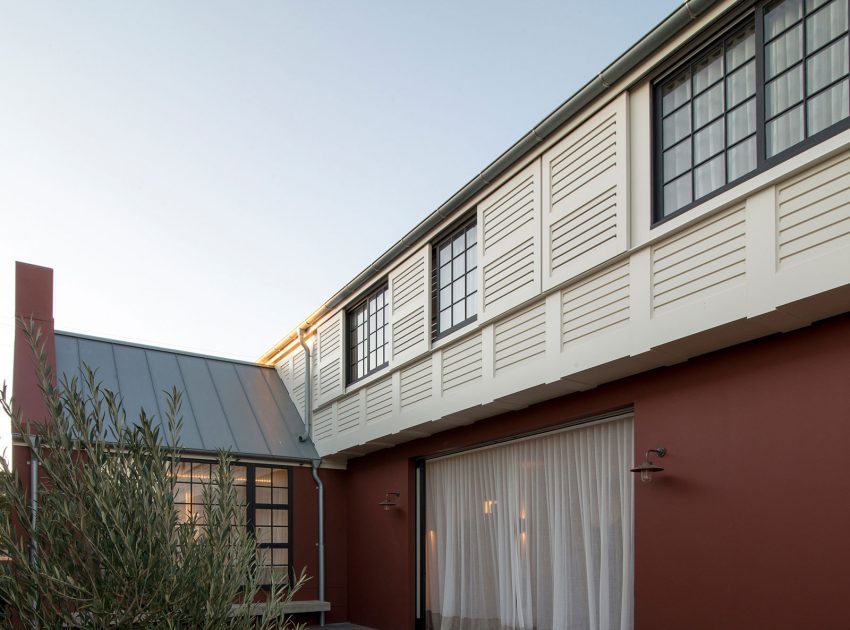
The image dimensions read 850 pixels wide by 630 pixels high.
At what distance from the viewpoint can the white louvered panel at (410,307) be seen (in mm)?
10781

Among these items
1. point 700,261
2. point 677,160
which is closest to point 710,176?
point 677,160

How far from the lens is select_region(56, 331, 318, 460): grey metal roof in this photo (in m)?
12.9

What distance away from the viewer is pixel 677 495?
701 centimetres

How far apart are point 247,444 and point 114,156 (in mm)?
4698

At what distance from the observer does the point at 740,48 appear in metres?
6.62

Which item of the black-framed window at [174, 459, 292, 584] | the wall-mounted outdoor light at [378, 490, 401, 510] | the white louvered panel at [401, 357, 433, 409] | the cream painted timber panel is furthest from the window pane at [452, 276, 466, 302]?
the black-framed window at [174, 459, 292, 584]

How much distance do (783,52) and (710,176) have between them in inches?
40.7

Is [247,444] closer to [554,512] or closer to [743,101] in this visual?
[554,512]

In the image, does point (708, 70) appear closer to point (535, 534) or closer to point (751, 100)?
point (751, 100)

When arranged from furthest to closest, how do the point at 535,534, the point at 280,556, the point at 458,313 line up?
the point at 280,556, the point at 458,313, the point at 535,534

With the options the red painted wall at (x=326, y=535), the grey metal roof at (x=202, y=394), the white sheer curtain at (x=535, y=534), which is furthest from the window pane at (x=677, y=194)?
the red painted wall at (x=326, y=535)

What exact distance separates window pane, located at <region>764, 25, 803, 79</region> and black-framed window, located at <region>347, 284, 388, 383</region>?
22.0 feet

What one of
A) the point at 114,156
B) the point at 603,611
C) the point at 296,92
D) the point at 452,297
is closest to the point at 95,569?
the point at 603,611

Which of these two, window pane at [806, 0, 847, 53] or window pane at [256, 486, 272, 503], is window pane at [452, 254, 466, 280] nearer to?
window pane at [806, 0, 847, 53]
